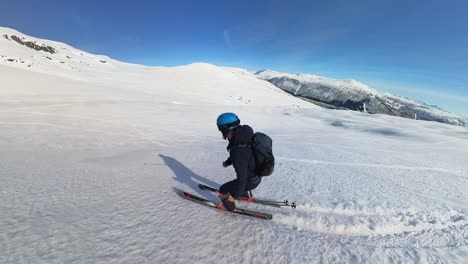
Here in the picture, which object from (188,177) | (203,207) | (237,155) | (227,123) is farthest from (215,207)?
(188,177)

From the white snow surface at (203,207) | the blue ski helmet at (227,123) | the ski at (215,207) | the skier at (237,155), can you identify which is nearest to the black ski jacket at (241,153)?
the skier at (237,155)

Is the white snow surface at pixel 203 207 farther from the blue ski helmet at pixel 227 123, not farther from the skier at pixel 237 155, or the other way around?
the blue ski helmet at pixel 227 123

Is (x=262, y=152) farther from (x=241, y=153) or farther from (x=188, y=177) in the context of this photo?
(x=188, y=177)

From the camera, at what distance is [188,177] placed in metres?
6.70

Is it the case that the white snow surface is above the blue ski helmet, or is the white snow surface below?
below

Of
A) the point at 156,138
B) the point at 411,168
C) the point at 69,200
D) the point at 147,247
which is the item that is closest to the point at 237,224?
the point at 147,247

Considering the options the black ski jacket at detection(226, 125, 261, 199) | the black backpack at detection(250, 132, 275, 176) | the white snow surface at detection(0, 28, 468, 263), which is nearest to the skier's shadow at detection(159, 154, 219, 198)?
the white snow surface at detection(0, 28, 468, 263)

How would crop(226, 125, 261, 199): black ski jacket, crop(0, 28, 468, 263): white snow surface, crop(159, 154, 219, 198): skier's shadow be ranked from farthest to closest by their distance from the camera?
crop(159, 154, 219, 198): skier's shadow, crop(226, 125, 261, 199): black ski jacket, crop(0, 28, 468, 263): white snow surface

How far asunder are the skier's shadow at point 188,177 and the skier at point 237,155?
1357mm

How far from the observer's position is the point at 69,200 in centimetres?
475

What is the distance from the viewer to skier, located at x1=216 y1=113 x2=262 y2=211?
405 centimetres

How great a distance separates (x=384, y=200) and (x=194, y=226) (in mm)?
4427

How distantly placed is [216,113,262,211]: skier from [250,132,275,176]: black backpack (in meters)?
0.08

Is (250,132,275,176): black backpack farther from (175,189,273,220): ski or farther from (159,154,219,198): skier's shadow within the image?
(159,154,219,198): skier's shadow
